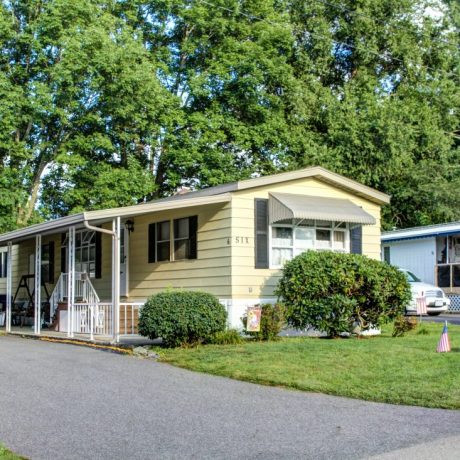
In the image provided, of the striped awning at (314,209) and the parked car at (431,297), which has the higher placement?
the striped awning at (314,209)

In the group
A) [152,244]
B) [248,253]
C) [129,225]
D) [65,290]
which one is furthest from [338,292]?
[65,290]

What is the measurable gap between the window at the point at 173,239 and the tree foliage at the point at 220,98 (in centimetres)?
857

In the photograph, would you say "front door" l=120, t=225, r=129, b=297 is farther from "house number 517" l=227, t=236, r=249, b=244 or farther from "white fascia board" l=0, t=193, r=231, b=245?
"house number 517" l=227, t=236, r=249, b=244

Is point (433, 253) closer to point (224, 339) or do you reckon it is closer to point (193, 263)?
point (193, 263)

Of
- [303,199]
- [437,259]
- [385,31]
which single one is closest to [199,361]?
[303,199]

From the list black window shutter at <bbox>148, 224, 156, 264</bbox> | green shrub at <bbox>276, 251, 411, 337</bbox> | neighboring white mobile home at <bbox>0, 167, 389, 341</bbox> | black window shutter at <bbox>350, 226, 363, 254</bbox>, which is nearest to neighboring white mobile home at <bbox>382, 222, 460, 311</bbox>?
black window shutter at <bbox>350, 226, 363, 254</bbox>

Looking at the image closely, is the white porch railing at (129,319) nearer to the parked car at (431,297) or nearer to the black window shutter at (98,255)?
the black window shutter at (98,255)

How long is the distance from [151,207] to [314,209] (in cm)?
386

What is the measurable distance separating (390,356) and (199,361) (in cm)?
304

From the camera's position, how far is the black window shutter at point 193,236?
17391 mm

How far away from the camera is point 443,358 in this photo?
11.1 meters

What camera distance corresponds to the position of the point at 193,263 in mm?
17453

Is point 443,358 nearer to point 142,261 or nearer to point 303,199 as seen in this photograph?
point 303,199

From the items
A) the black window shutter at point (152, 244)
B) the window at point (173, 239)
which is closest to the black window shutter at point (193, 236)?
the window at point (173, 239)
